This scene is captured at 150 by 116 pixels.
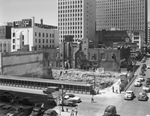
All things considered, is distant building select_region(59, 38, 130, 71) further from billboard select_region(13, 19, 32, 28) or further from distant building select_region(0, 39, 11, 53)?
distant building select_region(0, 39, 11, 53)

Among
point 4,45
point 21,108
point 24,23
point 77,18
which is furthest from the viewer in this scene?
point 77,18

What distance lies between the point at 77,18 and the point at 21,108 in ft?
439

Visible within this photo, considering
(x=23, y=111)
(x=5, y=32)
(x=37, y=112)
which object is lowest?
(x=23, y=111)

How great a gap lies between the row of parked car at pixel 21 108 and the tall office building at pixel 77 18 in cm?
12158

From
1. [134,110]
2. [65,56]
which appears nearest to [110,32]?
[65,56]

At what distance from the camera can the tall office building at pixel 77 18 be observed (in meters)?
167

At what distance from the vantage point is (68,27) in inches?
6831

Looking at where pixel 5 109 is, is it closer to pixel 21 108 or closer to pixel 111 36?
pixel 21 108

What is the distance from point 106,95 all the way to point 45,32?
72725mm

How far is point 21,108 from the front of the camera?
130 ft

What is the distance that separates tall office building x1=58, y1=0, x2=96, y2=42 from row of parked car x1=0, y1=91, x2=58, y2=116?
122 metres

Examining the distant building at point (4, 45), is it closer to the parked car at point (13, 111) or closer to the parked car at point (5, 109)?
the parked car at point (5, 109)

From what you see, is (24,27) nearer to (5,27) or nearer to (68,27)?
(5,27)

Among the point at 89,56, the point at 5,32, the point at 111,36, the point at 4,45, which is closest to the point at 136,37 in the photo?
the point at 111,36
